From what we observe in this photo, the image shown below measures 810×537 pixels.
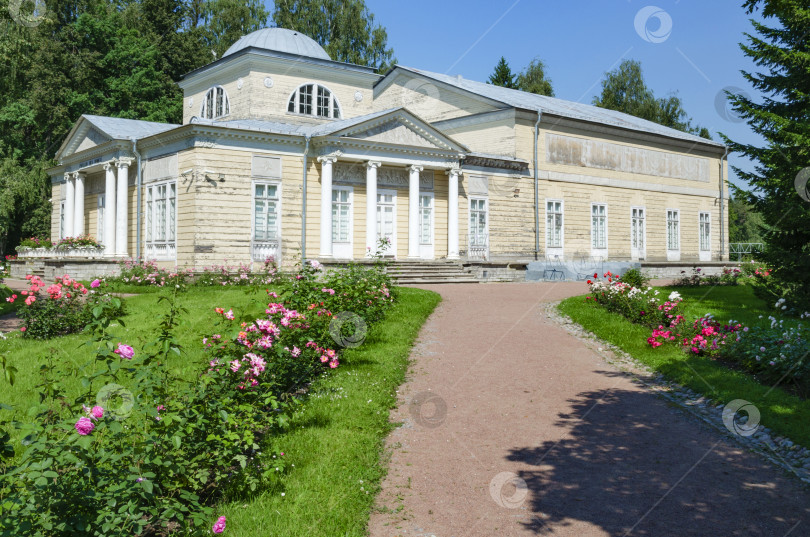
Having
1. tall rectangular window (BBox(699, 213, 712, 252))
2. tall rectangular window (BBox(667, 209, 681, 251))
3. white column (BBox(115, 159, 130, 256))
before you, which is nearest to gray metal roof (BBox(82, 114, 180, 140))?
white column (BBox(115, 159, 130, 256))

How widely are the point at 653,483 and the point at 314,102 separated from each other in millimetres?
22779

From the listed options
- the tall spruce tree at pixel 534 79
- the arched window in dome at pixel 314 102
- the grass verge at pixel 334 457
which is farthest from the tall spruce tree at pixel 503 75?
the grass verge at pixel 334 457

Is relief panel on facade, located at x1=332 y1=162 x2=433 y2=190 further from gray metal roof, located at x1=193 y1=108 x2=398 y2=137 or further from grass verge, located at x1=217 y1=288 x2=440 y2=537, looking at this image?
grass verge, located at x1=217 y1=288 x2=440 y2=537

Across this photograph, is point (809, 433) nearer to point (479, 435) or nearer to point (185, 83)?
point (479, 435)

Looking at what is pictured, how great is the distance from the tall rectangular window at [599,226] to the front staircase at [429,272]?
8973 millimetres

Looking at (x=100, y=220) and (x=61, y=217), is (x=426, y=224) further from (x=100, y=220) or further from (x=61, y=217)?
(x=61, y=217)

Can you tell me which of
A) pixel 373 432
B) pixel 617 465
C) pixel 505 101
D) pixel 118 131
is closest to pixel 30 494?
pixel 373 432

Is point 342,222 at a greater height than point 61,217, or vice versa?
point 61,217

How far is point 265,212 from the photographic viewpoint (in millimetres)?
21266

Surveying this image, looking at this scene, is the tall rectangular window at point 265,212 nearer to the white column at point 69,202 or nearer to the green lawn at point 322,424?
the green lawn at point 322,424

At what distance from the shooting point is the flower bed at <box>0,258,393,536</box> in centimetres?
380

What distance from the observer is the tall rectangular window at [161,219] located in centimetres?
2139

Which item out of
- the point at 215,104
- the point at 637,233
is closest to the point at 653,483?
the point at 215,104

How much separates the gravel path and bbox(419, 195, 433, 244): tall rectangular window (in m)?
14.1
